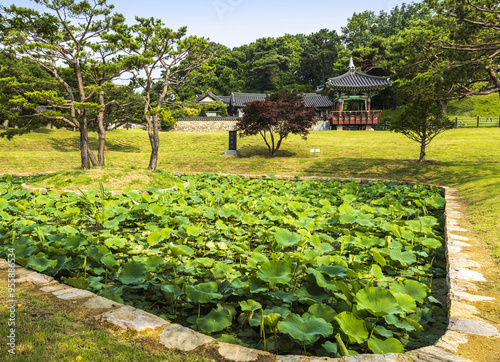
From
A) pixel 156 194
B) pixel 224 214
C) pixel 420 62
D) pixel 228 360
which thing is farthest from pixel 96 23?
pixel 228 360

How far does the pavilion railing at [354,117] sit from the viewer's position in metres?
22.4

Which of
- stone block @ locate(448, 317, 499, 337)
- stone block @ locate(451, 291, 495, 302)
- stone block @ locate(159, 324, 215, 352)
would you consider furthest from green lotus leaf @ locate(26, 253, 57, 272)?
stone block @ locate(451, 291, 495, 302)

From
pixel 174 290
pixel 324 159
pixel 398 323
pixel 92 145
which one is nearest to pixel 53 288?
pixel 174 290

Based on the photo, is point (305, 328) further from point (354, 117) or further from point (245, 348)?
point (354, 117)

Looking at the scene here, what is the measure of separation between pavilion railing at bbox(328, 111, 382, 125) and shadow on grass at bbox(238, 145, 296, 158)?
921cm

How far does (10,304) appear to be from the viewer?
1826 mm

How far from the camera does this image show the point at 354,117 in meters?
22.7

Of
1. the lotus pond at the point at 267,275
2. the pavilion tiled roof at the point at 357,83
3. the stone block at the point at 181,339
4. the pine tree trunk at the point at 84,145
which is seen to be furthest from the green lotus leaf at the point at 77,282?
the pavilion tiled roof at the point at 357,83

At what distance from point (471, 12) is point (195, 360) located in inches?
342

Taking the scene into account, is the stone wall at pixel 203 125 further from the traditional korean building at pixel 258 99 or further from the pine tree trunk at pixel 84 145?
the pine tree trunk at pixel 84 145

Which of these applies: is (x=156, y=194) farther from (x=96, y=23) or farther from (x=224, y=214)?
(x=96, y=23)

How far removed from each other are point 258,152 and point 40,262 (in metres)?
13.0

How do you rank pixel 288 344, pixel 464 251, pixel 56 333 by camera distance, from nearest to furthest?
pixel 56 333 → pixel 288 344 → pixel 464 251

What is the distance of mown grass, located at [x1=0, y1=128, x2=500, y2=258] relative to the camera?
7.28 meters
